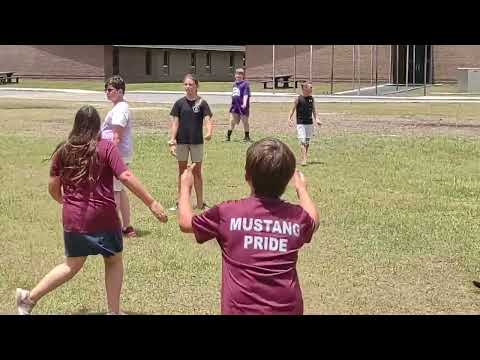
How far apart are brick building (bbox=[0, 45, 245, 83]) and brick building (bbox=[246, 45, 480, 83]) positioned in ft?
12.1

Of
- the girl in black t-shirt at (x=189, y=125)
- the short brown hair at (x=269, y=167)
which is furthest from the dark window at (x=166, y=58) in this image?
the short brown hair at (x=269, y=167)

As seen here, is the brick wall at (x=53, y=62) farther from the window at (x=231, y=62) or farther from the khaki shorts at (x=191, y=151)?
the khaki shorts at (x=191, y=151)

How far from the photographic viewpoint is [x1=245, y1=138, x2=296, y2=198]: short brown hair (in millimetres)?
3021

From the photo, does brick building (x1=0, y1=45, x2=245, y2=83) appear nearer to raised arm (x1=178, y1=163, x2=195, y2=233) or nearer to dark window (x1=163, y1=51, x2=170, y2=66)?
dark window (x1=163, y1=51, x2=170, y2=66)

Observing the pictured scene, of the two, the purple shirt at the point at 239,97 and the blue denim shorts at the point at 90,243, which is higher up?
the purple shirt at the point at 239,97

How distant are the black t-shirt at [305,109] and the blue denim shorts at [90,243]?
9.28 metres

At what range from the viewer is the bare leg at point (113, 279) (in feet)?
15.9

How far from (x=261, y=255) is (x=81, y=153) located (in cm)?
199

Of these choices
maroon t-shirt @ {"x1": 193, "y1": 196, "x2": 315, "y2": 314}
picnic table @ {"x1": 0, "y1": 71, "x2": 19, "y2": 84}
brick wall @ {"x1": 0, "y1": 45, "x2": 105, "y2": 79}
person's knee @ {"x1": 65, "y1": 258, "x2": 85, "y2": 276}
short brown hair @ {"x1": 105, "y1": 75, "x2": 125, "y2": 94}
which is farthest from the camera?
brick wall @ {"x1": 0, "y1": 45, "x2": 105, "y2": 79}

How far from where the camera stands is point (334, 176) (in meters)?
12.2

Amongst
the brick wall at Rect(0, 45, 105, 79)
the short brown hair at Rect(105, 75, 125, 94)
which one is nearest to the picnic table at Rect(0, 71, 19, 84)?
the brick wall at Rect(0, 45, 105, 79)

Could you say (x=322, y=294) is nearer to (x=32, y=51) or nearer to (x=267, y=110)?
(x=267, y=110)
